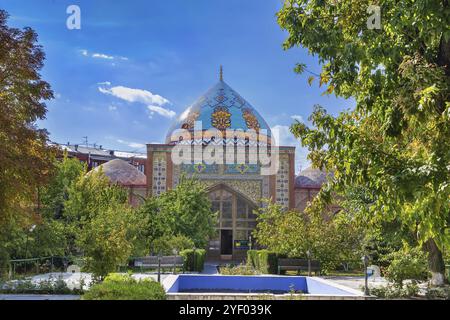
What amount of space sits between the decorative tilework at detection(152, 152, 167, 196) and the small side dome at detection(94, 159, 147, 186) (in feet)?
5.80

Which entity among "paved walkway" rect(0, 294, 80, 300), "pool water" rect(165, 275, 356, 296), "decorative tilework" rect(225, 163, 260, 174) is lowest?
"pool water" rect(165, 275, 356, 296)

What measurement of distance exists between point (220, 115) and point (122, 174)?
5.91 meters

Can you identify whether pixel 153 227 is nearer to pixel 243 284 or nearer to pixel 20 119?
pixel 243 284

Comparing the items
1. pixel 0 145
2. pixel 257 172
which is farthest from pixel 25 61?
pixel 257 172

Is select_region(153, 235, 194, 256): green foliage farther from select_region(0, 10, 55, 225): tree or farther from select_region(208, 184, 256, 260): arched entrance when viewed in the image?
select_region(0, 10, 55, 225): tree

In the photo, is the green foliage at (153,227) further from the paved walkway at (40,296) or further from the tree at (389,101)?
the tree at (389,101)

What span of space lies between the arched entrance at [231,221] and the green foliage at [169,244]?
5.42 metres

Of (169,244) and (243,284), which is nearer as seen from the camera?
(243,284)

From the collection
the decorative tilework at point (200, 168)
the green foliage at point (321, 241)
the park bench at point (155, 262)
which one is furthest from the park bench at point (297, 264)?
the decorative tilework at point (200, 168)

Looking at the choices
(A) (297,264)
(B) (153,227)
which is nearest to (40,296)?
(A) (297,264)

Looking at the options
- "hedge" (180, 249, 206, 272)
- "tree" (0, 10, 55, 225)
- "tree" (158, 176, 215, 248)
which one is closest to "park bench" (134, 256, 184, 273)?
"hedge" (180, 249, 206, 272)

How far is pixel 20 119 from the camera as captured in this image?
8297 millimetres

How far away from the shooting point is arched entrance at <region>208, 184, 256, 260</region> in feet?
78.1
